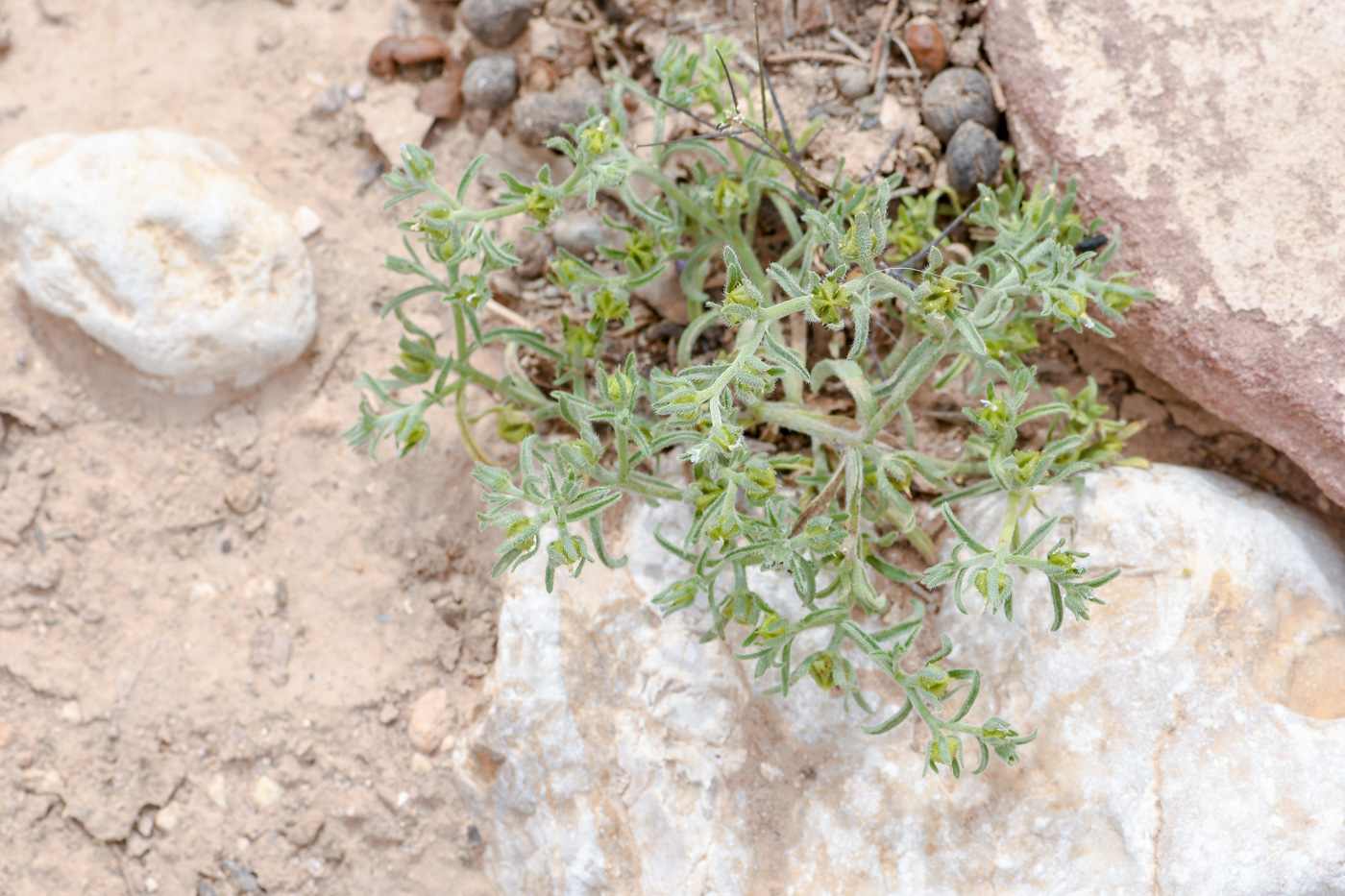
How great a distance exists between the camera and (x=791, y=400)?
10.9 ft

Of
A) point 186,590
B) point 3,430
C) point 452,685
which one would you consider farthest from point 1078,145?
point 3,430

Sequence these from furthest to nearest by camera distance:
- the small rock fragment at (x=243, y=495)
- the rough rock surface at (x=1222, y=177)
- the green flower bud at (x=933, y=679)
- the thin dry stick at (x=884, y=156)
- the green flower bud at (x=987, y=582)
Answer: the small rock fragment at (x=243, y=495) < the thin dry stick at (x=884, y=156) < the rough rock surface at (x=1222, y=177) < the green flower bud at (x=933, y=679) < the green flower bud at (x=987, y=582)

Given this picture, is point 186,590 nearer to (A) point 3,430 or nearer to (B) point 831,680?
(A) point 3,430

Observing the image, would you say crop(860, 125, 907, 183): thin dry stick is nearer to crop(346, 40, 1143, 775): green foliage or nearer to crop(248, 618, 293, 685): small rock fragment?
crop(346, 40, 1143, 775): green foliage

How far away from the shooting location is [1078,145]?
3439 millimetres

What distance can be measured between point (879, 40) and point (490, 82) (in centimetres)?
155

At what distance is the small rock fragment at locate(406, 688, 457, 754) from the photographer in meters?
3.67

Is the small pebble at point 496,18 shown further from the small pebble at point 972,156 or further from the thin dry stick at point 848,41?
the small pebble at point 972,156

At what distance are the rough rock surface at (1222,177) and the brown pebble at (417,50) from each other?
→ 234 centimetres

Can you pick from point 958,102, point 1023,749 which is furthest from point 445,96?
point 1023,749

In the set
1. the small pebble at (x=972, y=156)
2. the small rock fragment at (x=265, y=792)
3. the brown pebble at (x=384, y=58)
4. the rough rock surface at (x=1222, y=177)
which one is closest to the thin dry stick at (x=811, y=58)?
the small pebble at (x=972, y=156)

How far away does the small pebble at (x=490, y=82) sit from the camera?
4.16 m

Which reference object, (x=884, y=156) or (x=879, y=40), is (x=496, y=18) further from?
(x=884, y=156)

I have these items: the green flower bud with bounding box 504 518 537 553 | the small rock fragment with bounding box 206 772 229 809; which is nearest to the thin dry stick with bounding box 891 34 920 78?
the green flower bud with bounding box 504 518 537 553
